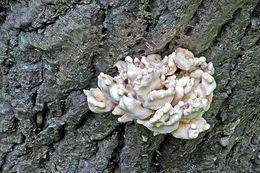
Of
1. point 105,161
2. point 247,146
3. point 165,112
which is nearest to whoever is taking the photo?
point 165,112

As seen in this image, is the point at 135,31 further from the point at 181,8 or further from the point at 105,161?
the point at 105,161

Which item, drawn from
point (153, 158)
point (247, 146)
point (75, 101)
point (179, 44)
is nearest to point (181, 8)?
point (179, 44)

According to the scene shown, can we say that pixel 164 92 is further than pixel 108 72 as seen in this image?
No
